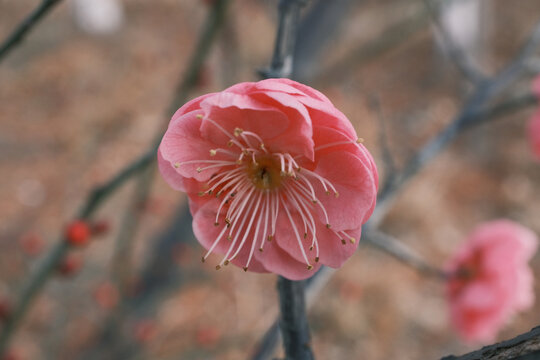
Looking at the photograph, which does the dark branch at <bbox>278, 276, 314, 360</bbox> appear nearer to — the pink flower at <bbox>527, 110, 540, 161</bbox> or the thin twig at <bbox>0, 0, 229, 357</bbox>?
the thin twig at <bbox>0, 0, 229, 357</bbox>

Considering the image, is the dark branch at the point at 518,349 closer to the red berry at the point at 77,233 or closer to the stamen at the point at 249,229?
the stamen at the point at 249,229

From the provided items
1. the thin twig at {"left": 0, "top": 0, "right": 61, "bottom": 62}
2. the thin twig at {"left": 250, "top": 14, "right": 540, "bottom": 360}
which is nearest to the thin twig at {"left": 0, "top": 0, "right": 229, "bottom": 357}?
the thin twig at {"left": 0, "top": 0, "right": 61, "bottom": 62}

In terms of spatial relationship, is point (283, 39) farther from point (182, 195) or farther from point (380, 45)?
point (182, 195)

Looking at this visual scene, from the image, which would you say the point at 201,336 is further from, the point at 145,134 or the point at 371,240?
the point at 145,134

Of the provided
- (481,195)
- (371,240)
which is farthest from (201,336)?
(481,195)

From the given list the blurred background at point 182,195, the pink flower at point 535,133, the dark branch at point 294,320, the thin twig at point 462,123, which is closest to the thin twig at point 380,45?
the blurred background at point 182,195

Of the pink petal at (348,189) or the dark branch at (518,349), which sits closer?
the dark branch at (518,349)
